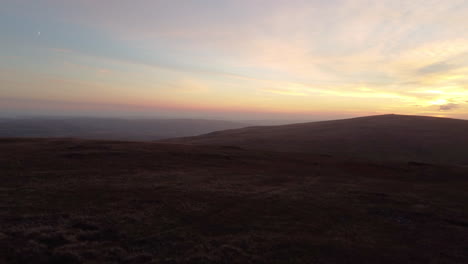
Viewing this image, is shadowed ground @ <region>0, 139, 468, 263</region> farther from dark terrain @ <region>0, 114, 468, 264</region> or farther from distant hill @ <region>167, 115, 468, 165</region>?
distant hill @ <region>167, 115, 468, 165</region>

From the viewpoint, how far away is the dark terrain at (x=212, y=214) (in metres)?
11.8

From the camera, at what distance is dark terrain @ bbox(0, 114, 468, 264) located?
11.8 meters

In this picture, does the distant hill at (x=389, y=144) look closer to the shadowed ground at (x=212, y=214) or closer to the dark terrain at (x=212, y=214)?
the dark terrain at (x=212, y=214)

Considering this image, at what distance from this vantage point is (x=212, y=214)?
659 inches

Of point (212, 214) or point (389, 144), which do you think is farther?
point (389, 144)

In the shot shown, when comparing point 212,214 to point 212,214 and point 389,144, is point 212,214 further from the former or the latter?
point 389,144

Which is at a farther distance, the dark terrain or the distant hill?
the distant hill

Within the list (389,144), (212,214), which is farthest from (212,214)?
(389,144)

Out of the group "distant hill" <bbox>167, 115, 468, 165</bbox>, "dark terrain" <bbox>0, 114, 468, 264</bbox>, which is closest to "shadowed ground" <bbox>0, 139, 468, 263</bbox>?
"dark terrain" <bbox>0, 114, 468, 264</bbox>

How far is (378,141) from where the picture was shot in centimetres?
7038

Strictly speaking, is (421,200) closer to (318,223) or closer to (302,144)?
(318,223)

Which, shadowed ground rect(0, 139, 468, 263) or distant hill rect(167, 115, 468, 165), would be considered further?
distant hill rect(167, 115, 468, 165)

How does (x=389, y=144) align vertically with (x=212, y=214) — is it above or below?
above

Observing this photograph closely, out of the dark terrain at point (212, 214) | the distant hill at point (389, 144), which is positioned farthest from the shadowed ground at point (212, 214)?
the distant hill at point (389, 144)
